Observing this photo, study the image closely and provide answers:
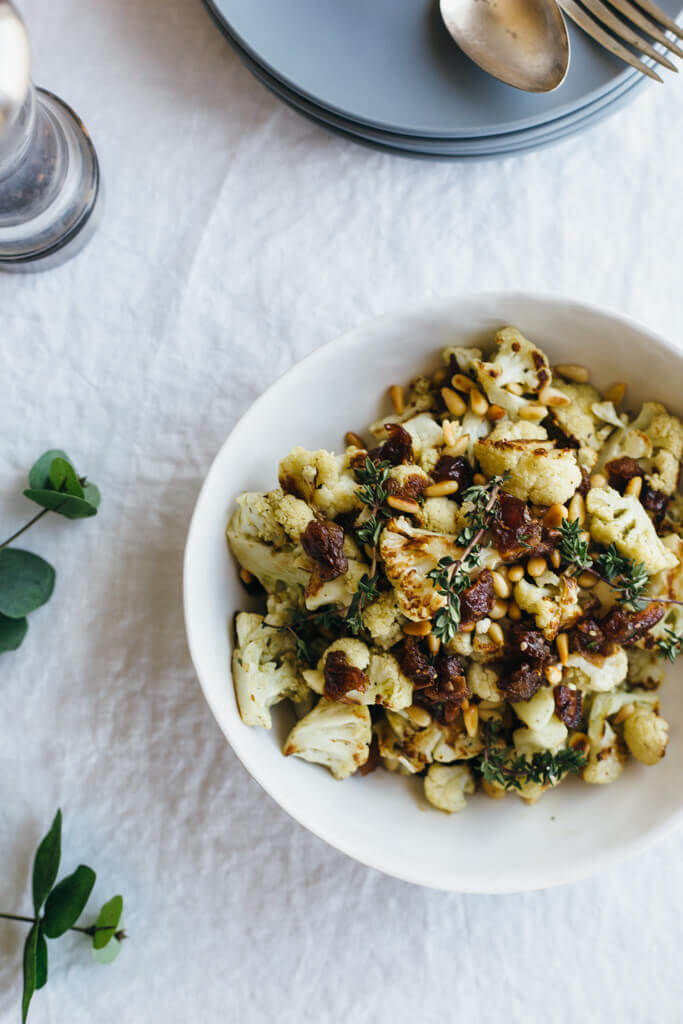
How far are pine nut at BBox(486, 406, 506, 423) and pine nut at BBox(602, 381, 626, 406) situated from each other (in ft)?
0.62

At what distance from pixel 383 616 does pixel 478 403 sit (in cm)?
35

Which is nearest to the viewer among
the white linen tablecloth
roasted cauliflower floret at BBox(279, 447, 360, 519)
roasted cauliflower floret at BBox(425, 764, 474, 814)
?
roasted cauliflower floret at BBox(279, 447, 360, 519)

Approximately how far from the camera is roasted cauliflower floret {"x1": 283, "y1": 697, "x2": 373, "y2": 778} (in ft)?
3.72

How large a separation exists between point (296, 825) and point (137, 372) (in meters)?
0.82

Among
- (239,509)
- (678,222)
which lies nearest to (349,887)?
(239,509)

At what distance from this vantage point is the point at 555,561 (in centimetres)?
108

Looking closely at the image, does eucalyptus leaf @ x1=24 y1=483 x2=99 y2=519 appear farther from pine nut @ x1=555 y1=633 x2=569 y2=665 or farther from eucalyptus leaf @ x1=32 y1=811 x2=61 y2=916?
pine nut @ x1=555 y1=633 x2=569 y2=665

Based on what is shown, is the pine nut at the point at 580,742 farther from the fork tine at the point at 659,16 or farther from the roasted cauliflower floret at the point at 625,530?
the fork tine at the point at 659,16

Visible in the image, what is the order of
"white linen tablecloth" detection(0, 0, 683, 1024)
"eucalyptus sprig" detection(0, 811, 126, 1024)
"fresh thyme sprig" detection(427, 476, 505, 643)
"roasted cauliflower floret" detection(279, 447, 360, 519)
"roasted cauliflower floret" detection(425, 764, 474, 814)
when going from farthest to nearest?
"white linen tablecloth" detection(0, 0, 683, 1024) < "eucalyptus sprig" detection(0, 811, 126, 1024) < "roasted cauliflower floret" detection(425, 764, 474, 814) < "roasted cauliflower floret" detection(279, 447, 360, 519) < "fresh thyme sprig" detection(427, 476, 505, 643)

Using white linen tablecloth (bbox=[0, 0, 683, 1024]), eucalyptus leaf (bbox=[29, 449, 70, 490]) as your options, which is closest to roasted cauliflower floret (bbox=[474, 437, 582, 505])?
white linen tablecloth (bbox=[0, 0, 683, 1024])

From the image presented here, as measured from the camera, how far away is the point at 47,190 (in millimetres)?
1353

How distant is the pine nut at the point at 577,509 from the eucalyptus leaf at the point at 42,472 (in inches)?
31.8

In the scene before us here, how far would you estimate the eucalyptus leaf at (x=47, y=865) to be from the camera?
52.5 inches

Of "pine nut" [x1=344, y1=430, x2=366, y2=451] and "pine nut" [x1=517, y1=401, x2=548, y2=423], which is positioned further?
"pine nut" [x1=344, y1=430, x2=366, y2=451]
